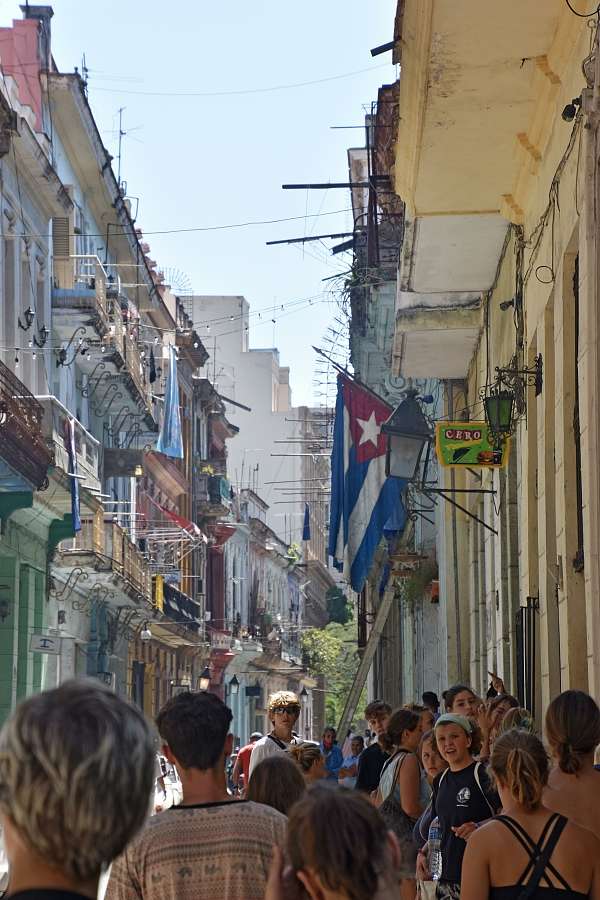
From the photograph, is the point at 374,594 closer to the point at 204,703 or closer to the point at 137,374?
the point at 137,374

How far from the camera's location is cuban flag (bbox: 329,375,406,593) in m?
21.2

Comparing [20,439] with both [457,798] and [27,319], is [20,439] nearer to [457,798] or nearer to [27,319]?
[27,319]

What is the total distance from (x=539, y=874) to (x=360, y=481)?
1660 cm

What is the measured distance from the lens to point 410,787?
8961 mm

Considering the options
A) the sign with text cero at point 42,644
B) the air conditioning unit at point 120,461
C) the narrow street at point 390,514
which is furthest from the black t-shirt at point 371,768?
the air conditioning unit at point 120,461

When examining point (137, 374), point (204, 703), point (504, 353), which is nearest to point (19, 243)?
point (137, 374)

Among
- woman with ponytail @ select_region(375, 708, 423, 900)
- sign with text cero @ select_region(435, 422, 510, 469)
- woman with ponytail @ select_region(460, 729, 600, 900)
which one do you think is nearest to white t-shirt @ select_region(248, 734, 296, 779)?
woman with ponytail @ select_region(375, 708, 423, 900)

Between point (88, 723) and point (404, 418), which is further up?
point (404, 418)

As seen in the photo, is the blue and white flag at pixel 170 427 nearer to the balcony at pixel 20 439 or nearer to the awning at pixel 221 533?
the balcony at pixel 20 439

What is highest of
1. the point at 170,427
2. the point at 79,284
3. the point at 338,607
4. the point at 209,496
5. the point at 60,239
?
the point at 60,239

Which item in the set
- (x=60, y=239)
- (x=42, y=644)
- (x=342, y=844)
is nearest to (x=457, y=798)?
(x=342, y=844)

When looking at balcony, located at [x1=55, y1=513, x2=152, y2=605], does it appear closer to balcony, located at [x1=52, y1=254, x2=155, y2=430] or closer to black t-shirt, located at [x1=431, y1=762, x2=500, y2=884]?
balcony, located at [x1=52, y1=254, x2=155, y2=430]

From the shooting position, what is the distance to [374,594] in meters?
34.6

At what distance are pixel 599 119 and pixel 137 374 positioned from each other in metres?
29.1
